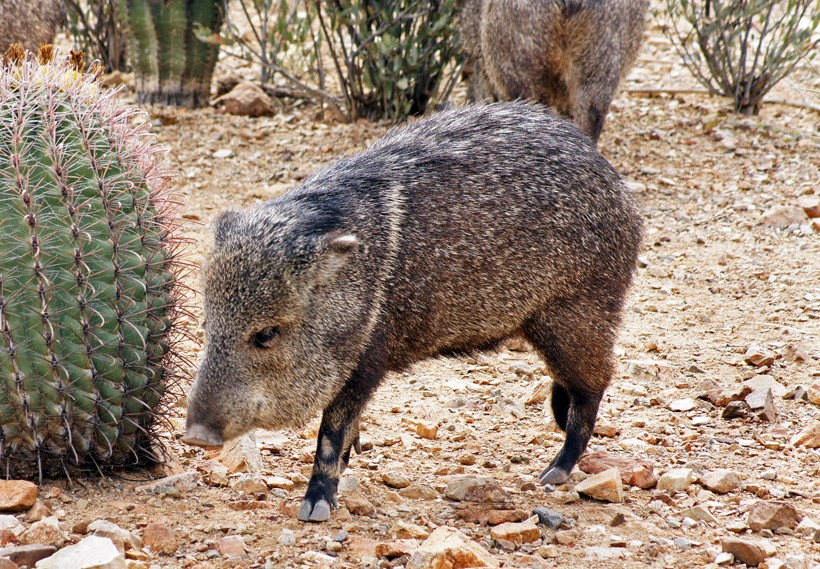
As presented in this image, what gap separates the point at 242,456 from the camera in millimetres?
3115

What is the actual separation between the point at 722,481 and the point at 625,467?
29cm

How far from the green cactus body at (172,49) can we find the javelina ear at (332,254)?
4.12 metres

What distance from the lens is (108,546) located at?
2260 millimetres

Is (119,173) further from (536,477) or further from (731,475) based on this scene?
(731,475)

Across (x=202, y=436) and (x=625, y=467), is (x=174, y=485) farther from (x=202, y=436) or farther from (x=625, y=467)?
(x=625, y=467)

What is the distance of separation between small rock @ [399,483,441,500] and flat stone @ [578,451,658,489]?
51cm

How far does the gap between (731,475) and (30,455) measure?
1.87 metres

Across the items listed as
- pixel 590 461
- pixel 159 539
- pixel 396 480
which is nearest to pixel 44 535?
pixel 159 539

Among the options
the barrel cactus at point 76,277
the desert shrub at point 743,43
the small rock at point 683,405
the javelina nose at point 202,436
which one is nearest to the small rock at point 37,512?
the barrel cactus at point 76,277

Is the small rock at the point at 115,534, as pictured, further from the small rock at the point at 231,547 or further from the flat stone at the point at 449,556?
the flat stone at the point at 449,556

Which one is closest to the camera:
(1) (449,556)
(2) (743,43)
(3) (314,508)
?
(1) (449,556)

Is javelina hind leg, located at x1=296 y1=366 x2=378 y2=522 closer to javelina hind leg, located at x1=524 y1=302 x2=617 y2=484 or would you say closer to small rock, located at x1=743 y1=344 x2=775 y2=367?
javelina hind leg, located at x1=524 y1=302 x2=617 y2=484

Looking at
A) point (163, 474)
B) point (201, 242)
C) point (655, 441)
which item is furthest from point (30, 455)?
point (201, 242)

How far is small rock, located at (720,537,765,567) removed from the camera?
2.50 metres
